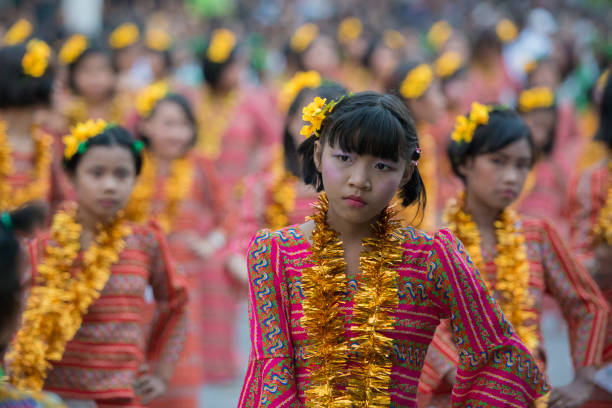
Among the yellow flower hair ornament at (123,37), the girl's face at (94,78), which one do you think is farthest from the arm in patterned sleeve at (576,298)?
the yellow flower hair ornament at (123,37)

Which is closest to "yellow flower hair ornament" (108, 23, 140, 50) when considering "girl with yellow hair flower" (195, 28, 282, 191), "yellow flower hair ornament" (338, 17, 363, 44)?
"girl with yellow hair flower" (195, 28, 282, 191)

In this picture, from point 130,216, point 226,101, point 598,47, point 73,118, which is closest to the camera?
point 130,216

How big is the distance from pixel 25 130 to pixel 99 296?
2.09 meters

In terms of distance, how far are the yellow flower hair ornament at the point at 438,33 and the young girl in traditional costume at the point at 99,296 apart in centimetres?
1006

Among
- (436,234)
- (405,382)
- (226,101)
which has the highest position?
(226,101)

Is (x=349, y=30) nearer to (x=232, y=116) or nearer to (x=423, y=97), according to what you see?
(x=232, y=116)

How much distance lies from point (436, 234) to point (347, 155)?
37cm

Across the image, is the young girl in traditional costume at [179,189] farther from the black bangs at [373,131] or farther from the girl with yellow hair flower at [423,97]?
the black bangs at [373,131]

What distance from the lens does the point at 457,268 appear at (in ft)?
9.50

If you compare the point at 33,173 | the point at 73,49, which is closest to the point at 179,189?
the point at 33,173

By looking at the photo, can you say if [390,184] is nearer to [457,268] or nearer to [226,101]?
[457,268]

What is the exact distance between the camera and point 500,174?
13.4 ft

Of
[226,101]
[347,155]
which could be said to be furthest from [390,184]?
[226,101]

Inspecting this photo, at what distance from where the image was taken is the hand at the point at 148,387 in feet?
13.7
